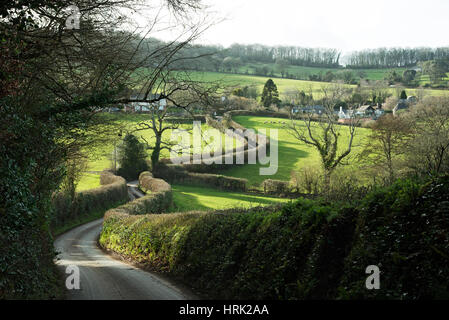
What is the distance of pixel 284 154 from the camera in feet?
218

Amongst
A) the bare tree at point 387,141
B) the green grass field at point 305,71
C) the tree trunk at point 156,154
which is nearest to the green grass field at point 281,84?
the green grass field at point 305,71

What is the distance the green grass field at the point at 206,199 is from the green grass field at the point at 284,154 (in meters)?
6.22

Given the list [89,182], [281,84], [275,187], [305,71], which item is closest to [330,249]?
[275,187]

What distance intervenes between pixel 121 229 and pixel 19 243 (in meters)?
11.7

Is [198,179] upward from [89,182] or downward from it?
upward

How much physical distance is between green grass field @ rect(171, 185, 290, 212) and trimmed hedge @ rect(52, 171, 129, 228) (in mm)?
5918

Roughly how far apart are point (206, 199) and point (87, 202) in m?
12.6

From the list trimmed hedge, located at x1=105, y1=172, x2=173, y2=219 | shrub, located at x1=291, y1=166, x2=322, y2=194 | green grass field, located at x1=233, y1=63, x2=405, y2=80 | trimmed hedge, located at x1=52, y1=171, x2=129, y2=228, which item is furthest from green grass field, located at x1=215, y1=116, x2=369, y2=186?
green grass field, located at x1=233, y1=63, x2=405, y2=80

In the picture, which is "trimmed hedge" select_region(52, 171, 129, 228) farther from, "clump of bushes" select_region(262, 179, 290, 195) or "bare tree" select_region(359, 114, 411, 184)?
"bare tree" select_region(359, 114, 411, 184)

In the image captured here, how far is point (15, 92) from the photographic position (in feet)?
27.6

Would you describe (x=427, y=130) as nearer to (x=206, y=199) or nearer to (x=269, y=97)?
(x=206, y=199)

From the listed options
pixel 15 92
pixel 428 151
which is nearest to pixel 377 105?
pixel 428 151

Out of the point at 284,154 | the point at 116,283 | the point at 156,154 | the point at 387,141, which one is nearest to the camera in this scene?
the point at 116,283

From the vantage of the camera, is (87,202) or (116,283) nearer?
(116,283)
